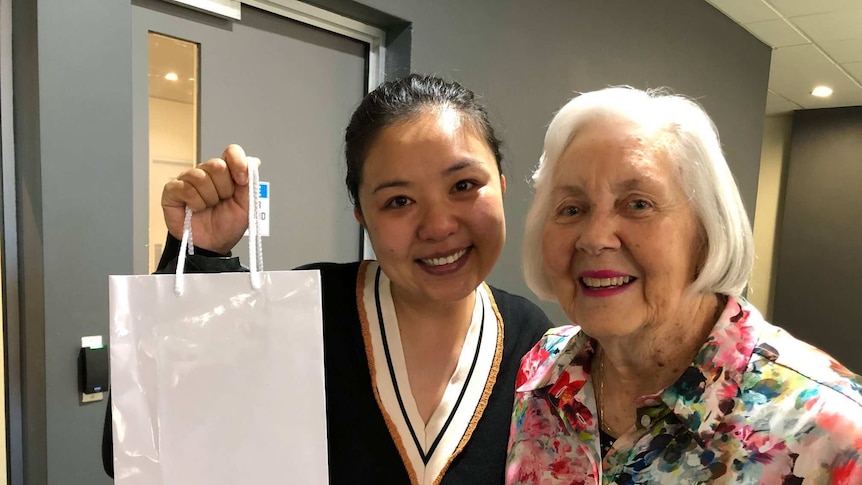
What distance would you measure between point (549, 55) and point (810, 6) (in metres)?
1.88

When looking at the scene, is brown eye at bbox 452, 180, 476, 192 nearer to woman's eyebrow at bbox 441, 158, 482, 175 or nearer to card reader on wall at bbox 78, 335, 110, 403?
woman's eyebrow at bbox 441, 158, 482, 175

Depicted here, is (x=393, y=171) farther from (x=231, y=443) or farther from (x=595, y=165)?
(x=231, y=443)

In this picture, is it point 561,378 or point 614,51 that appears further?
point 614,51

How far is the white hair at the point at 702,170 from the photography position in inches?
29.3

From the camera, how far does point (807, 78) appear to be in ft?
15.2

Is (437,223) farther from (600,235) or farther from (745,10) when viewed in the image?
(745,10)

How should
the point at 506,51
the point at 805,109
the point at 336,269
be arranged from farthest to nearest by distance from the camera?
the point at 805,109 < the point at 506,51 < the point at 336,269

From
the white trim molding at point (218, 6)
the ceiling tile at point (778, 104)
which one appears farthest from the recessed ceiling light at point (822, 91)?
the white trim molding at point (218, 6)

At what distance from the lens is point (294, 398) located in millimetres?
693

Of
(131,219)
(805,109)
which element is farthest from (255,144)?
(805,109)

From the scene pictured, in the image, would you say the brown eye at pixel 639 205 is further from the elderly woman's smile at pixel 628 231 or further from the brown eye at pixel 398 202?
the brown eye at pixel 398 202

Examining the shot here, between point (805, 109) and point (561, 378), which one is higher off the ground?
point (805, 109)

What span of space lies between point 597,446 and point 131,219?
1.07 meters

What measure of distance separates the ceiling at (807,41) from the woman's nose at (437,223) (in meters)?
3.20
